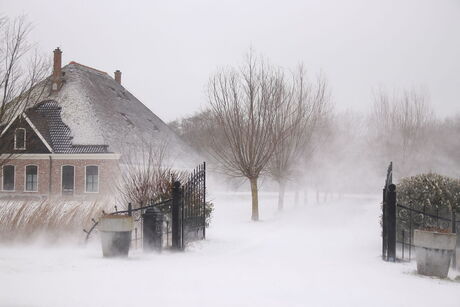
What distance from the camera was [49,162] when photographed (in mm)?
27516

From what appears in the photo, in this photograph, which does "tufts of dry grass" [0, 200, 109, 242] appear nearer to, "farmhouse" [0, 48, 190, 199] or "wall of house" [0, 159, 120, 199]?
"farmhouse" [0, 48, 190, 199]

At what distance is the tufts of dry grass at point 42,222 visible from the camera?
10.5 m

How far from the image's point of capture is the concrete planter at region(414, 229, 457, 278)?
26.1 feet

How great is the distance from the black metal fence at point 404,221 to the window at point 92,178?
802 inches

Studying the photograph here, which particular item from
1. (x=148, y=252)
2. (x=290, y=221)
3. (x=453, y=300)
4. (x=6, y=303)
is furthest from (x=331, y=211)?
(x=6, y=303)

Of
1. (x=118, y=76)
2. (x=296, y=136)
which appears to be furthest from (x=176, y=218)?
(x=118, y=76)

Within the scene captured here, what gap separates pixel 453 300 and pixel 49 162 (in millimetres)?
25088

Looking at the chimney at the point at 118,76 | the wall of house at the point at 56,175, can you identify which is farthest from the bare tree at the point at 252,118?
the chimney at the point at 118,76

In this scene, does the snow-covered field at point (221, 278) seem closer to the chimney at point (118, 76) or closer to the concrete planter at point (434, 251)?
the concrete planter at point (434, 251)

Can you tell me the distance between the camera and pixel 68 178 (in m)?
27.5

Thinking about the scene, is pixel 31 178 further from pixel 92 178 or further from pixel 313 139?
pixel 313 139

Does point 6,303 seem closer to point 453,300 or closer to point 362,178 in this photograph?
point 453,300

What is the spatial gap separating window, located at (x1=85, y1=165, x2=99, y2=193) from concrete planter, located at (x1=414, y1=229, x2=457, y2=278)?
2208cm

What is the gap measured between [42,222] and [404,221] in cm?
806
